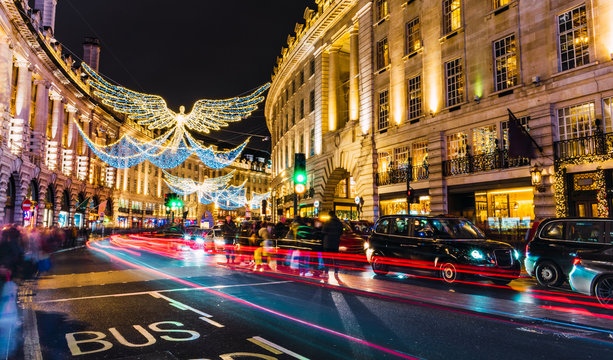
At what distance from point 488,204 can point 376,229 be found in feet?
35.8

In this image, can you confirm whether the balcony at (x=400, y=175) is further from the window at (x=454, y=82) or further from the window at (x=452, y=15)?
the window at (x=452, y=15)

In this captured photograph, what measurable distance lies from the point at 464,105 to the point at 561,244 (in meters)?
13.4

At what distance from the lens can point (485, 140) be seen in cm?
2236

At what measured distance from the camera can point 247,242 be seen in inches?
790

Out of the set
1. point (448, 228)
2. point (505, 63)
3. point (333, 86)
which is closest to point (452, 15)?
point (505, 63)

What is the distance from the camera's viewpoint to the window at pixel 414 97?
2683 cm

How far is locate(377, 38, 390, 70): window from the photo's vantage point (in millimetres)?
29500

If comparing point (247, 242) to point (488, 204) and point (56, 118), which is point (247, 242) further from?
point (56, 118)

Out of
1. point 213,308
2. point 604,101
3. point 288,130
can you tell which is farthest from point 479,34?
point 288,130

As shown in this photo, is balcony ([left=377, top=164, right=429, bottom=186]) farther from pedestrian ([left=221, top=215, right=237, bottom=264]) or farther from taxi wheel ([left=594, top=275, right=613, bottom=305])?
taxi wheel ([left=594, top=275, right=613, bottom=305])

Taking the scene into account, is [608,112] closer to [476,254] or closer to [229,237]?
[476,254]

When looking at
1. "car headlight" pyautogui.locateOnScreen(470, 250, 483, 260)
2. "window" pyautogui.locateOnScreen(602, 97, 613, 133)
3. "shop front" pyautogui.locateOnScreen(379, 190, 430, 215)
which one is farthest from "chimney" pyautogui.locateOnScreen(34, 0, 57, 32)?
"car headlight" pyautogui.locateOnScreen(470, 250, 483, 260)

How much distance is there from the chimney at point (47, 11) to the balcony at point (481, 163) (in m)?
47.9

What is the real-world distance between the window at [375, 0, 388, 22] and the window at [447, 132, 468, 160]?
10.7 meters
